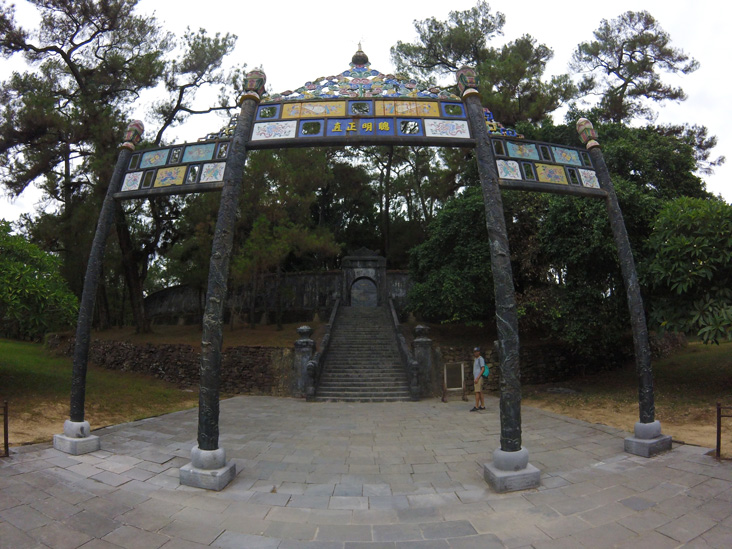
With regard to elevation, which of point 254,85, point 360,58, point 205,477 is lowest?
point 205,477

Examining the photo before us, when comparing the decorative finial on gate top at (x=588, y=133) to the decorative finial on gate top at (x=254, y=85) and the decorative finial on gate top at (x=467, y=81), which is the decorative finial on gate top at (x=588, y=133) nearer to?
the decorative finial on gate top at (x=467, y=81)

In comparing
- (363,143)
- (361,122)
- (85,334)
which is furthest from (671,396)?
(85,334)

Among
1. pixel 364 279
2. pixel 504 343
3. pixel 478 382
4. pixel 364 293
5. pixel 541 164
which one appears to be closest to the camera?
pixel 504 343

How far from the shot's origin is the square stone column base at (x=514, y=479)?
14.4ft

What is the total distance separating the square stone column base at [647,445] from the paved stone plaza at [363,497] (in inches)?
5.4

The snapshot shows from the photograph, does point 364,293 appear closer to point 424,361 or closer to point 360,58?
point 424,361

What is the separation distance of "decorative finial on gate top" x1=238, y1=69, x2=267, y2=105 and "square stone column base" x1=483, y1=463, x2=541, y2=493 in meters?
5.99

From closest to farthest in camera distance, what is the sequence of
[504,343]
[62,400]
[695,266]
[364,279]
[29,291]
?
[504,343]
[695,266]
[29,291]
[62,400]
[364,279]

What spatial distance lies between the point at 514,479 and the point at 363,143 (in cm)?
481

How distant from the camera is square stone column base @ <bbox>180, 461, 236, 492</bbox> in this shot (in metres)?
4.46

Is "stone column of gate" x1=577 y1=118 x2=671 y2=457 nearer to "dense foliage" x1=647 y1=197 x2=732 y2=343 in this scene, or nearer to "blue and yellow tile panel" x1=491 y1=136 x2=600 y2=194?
"blue and yellow tile panel" x1=491 y1=136 x2=600 y2=194

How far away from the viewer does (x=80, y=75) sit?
→ 15.6 meters

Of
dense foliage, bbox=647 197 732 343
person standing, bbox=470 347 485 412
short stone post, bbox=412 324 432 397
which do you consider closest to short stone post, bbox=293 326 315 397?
short stone post, bbox=412 324 432 397

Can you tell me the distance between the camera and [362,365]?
13219mm
